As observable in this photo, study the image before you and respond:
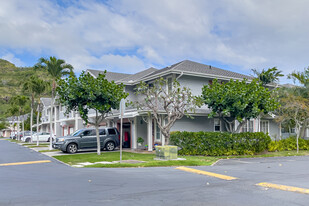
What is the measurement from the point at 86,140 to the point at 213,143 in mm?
9276

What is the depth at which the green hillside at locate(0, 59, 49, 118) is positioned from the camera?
392ft

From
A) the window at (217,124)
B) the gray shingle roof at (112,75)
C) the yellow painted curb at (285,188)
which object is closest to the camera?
the yellow painted curb at (285,188)

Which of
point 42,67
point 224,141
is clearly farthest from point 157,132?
point 42,67

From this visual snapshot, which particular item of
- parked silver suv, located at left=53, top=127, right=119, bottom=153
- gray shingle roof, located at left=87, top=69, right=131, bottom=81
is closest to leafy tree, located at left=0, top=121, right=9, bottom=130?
gray shingle roof, located at left=87, top=69, right=131, bottom=81

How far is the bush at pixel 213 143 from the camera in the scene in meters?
17.9

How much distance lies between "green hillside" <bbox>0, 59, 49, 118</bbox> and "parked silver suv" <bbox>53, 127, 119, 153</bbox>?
85.5 metres

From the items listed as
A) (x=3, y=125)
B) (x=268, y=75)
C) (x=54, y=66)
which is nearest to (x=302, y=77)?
(x=268, y=75)

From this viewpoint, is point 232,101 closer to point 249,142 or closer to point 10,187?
point 249,142

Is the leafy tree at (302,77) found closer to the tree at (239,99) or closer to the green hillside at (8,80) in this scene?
the tree at (239,99)

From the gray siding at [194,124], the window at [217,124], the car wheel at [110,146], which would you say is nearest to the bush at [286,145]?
the window at [217,124]

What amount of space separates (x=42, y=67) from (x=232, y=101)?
16340 millimetres

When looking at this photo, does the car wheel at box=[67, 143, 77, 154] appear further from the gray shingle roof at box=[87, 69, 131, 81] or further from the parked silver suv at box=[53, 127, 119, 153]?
the gray shingle roof at box=[87, 69, 131, 81]

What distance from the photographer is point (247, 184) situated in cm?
865

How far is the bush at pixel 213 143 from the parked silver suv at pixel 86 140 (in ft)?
19.7
